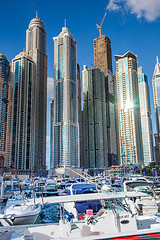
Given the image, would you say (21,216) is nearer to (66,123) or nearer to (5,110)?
(5,110)

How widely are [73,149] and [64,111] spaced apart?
110 ft

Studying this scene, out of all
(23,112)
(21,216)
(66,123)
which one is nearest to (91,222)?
(21,216)

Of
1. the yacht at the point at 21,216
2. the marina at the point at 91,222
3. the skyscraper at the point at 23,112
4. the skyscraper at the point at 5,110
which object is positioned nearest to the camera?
the marina at the point at 91,222

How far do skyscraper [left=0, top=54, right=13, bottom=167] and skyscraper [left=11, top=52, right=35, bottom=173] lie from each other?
21.1 feet

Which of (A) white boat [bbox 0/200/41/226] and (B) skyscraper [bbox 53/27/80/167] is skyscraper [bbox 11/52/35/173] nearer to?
(B) skyscraper [bbox 53/27/80/167]

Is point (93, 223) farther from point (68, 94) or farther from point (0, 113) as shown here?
point (68, 94)

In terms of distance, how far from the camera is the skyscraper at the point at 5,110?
516ft

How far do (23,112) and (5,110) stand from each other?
1623 cm

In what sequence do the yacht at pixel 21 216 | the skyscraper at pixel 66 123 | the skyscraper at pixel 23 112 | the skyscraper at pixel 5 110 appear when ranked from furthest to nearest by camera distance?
1. the skyscraper at pixel 66 123
2. the skyscraper at pixel 23 112
3. the skyscraper at pixel 5 110
4. the yacht at pixel 21 216

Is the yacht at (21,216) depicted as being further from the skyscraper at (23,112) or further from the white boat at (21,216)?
the skyscraper at (23,112)

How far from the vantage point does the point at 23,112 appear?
577 ft

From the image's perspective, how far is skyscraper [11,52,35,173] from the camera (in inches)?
6585

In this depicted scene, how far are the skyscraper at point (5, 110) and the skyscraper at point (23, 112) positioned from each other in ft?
21.1

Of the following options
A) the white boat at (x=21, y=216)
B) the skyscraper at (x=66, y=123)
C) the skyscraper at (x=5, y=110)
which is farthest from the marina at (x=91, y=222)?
the skyscraper at (x=66, y=123)
